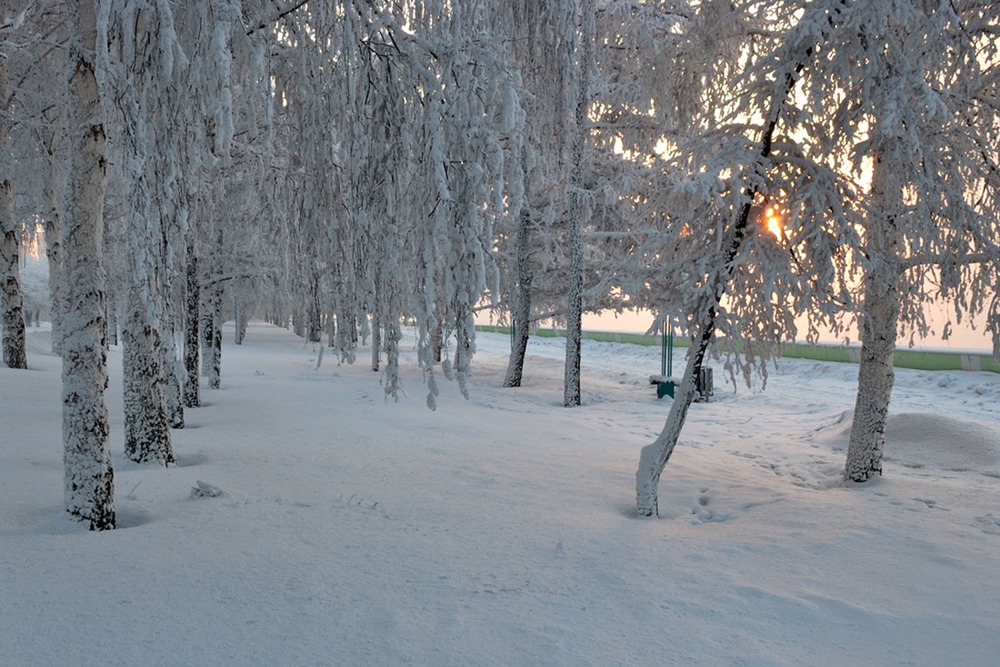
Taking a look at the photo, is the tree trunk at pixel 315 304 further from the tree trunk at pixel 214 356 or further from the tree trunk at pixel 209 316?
the tree trunk at pixel 209 316

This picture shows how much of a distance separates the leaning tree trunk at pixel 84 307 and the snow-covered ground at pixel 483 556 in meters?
0.34

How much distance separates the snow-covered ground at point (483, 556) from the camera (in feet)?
10.5

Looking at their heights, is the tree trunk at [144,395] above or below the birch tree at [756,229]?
below

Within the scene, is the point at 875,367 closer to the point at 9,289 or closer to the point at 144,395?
the point at 144,395

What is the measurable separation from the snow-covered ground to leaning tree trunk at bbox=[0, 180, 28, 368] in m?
4.38

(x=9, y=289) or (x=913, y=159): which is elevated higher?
(x=913, y=159)

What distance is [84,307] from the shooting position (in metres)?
4.11

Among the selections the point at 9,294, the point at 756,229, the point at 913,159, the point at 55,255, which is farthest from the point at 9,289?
the point at 913,159

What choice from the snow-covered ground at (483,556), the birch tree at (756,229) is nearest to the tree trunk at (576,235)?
the snow-covered ground at (483,556)

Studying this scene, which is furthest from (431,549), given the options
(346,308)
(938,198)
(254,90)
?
(938,198)

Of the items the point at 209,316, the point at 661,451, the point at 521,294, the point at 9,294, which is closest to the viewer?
the point at 661,451

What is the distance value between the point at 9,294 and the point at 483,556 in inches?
464

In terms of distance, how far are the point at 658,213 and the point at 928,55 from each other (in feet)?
8.81

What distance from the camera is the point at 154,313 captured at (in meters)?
3.68
